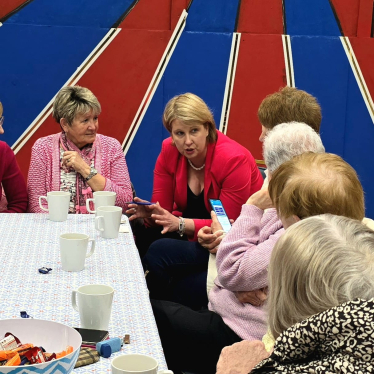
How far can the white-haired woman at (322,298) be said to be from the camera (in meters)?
0.89

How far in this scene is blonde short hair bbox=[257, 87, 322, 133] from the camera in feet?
8.45

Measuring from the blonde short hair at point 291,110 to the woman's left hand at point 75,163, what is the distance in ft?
2.76

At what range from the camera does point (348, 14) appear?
404 cm

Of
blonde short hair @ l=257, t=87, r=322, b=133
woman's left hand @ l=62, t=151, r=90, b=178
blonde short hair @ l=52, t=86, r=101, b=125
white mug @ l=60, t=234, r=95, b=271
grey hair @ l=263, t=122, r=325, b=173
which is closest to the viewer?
white mug @ l=60, t=234, r=95, b=271

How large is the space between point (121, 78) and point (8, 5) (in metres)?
0.82

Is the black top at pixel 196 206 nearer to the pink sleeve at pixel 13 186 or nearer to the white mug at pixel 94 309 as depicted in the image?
the pink sleeve at pixel 13 186

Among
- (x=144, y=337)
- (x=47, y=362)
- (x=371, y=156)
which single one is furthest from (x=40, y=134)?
(x=47, y=362)

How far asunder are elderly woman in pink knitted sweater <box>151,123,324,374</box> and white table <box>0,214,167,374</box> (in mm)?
231

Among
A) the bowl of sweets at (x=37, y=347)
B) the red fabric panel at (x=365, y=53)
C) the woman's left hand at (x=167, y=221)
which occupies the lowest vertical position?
the woman's left hand at (x=167, y=221)

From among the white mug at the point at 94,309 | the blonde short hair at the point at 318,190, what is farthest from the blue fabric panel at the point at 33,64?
Answer: the white mug at the point at 94,309

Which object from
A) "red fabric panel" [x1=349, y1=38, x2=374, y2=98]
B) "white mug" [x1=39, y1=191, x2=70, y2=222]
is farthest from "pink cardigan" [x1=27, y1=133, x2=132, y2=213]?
"red fabric panel" [x1=349, y1=38, x2=374, y2=98]

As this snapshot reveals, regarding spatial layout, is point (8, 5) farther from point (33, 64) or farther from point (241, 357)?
point (241, 357)

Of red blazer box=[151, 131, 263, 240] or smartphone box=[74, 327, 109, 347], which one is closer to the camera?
smartphone box=[74, 327, 109, 347]

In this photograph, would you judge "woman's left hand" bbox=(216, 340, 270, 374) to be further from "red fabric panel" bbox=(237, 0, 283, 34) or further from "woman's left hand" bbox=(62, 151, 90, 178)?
"red fabric panel" bbox=(237, 0, 283, 34)
